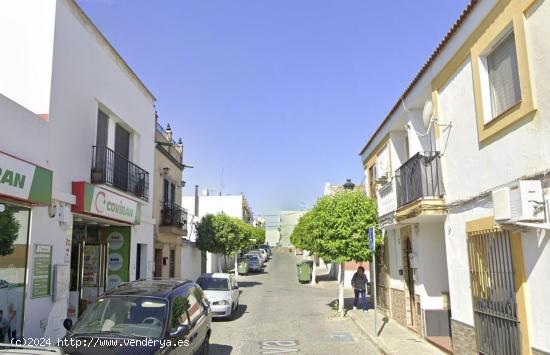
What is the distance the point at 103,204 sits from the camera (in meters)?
12.3

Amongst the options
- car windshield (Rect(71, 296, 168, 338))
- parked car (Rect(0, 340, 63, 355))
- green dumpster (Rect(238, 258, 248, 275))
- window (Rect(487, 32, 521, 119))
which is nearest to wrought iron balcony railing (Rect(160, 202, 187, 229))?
car windshield (Rect(71, 296, 168, 338))

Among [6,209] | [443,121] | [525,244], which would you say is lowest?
[525,244]

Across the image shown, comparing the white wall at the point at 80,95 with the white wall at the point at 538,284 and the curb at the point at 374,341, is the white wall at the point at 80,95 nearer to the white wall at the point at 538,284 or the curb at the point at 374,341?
the curb at the point at 374,341

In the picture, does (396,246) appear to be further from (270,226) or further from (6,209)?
(270,226)

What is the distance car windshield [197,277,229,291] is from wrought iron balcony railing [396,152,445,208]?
25.9ft

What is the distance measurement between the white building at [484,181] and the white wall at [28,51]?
842cm

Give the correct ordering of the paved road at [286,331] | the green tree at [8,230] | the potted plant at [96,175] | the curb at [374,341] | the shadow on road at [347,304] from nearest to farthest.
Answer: the green tree at [8,230] → the curb at [374,341] → the paved road at [286,331] → the potted plant at [96,175] → the shadow on road at [347,304]

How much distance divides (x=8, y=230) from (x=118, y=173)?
5321 mm

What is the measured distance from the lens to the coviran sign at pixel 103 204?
11.2 meters

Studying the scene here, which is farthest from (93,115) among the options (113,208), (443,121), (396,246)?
(396,246)

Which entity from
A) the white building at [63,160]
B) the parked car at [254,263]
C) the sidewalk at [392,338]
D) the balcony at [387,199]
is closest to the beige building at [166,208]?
the white building at [63,160]

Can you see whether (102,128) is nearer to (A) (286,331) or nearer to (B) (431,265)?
(A) (286,331)

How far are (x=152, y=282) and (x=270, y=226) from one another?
9879 cm

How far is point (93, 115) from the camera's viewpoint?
1237 cm
